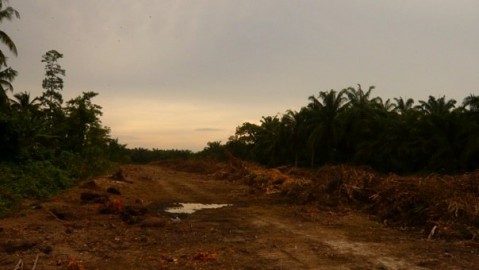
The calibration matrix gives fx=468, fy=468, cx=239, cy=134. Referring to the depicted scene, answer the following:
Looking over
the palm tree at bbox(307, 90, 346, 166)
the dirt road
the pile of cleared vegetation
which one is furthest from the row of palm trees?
the dirt road

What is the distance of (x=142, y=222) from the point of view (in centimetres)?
1078

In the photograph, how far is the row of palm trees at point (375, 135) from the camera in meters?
32.4

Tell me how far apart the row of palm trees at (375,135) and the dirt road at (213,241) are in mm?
22314

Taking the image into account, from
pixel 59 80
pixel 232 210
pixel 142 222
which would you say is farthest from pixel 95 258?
pixel 59 80

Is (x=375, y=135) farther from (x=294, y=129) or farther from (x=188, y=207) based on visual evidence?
(x=188, y=207)

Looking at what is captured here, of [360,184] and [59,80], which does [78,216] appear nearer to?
[360,184]

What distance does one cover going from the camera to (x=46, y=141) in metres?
23.5

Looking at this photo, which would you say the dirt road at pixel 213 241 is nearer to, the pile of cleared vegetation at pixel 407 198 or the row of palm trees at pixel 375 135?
the pile of cleared vegetation at pixel 407 198

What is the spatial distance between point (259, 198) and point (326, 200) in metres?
3.55

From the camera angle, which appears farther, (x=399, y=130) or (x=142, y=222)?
(x=399, y=130)

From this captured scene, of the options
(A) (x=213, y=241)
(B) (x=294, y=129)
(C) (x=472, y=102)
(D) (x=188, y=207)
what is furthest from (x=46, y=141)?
(B) (x=294, y=129)

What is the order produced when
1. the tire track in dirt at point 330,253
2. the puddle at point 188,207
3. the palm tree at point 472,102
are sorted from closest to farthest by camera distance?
the tire track in dirt at point 330,253 → the puddle at point 188,207 → the palm tree at point 472,102

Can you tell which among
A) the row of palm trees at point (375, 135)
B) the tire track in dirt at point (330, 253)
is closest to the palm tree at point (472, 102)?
the row of palm trees at point (375, 135)

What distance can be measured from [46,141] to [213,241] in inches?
675
